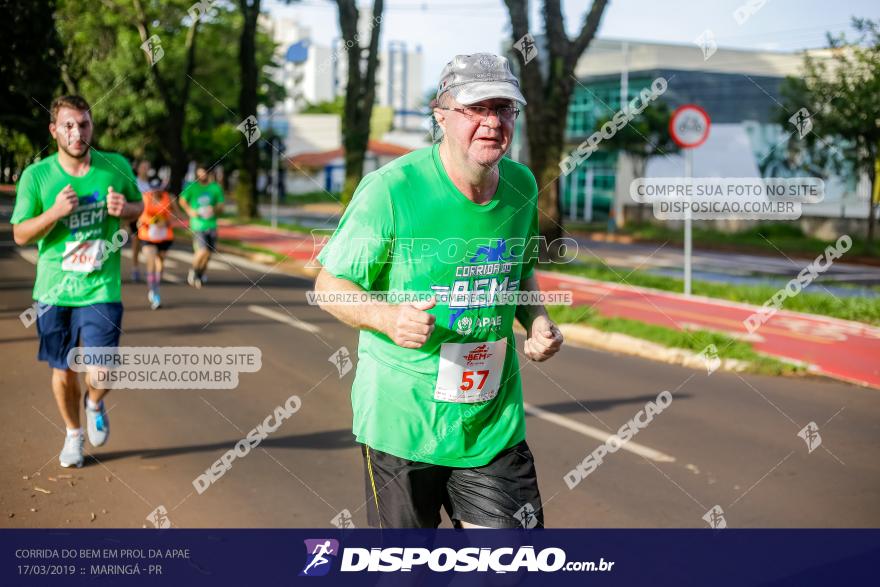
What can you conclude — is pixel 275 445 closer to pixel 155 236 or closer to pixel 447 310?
pixel 447 310

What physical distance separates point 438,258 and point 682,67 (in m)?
44.2

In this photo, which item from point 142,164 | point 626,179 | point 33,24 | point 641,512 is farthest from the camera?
point 626,179

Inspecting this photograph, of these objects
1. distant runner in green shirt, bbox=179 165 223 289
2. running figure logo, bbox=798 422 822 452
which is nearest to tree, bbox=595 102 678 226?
distant runner in green shirt, bbox=179 165 223 289

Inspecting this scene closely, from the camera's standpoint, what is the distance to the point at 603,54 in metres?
45.8

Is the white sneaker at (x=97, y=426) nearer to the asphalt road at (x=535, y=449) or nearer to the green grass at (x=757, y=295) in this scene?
the asphalt road at (x=535, y=449)

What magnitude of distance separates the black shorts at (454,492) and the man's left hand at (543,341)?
327 millimetres

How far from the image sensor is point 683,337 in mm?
10844

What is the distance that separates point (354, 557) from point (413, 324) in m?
1.59

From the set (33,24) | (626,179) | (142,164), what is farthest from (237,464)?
(626,179)

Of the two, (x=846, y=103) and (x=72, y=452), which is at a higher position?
(x=846, y=103)

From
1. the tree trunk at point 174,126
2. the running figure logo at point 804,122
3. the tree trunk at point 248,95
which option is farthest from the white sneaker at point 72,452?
the tree trunk at point 248,95

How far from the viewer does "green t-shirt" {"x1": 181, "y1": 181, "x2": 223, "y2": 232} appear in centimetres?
1420

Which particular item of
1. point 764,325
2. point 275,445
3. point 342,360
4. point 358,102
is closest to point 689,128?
point 764,325

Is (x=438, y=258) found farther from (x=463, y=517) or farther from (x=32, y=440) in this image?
(x=32, y=440)
